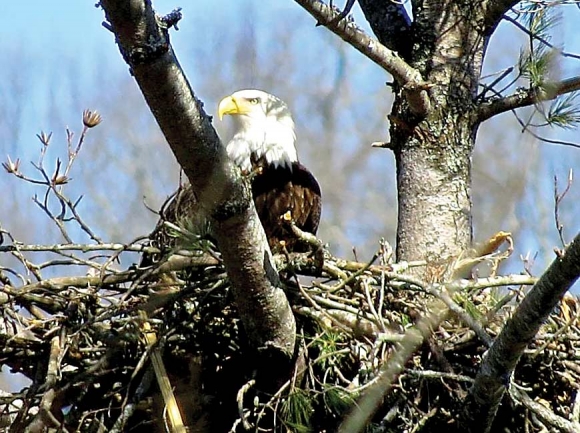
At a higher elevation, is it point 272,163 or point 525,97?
point 272,163

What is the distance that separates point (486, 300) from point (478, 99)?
33.7 inches

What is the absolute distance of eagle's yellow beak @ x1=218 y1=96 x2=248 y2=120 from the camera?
4.24 metres

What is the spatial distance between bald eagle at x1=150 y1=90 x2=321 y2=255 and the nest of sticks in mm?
420

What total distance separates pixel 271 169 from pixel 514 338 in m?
1.86

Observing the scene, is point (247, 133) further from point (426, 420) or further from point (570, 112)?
point (426, 420)

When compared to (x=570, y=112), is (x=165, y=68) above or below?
below

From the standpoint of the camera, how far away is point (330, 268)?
9.77 feet

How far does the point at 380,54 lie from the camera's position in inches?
129

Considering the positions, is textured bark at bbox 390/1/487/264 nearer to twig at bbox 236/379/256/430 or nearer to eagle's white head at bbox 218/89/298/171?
eagle's white head at bbox 218/89/298/171

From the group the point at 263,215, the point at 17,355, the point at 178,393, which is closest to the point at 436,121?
the point at 263,215

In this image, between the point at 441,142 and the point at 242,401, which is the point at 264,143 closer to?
the point at 441,142

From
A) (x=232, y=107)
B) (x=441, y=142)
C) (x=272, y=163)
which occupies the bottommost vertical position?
(x=441, y=142)

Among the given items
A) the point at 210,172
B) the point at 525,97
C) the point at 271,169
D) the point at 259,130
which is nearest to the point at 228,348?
the point at 210,172

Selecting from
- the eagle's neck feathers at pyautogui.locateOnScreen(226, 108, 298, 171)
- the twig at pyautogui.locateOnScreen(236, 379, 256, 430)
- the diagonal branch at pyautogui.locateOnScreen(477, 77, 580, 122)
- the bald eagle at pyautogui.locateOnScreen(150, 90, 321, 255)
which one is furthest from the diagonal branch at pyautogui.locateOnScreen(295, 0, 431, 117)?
the twig at pyautogui.locateOnScreen(236, 379, 256, 430)
